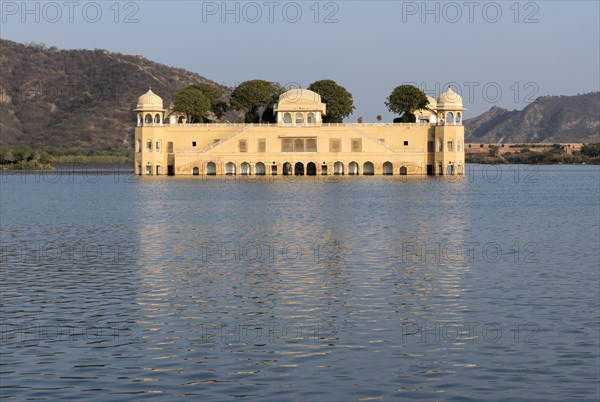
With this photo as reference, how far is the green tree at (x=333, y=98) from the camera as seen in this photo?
10988 cm

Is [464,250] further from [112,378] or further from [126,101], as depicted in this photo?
[126,101]

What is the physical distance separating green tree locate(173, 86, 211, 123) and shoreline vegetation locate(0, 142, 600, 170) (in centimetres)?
2802

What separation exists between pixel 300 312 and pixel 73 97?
173 metres

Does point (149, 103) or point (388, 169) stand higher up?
point (149, 103)

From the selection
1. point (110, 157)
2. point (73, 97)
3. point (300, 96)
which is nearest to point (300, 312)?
point (300, 96)

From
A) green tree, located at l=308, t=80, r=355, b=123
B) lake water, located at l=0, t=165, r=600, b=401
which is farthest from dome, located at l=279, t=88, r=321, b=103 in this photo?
lake water, located at l=0, t=165, r=600, b=401

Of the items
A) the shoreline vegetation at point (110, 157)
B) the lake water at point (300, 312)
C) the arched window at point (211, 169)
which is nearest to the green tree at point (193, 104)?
the arched window at point (211, 169)

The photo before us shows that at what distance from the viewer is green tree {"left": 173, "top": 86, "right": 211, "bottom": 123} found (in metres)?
107

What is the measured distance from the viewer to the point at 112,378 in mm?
14227

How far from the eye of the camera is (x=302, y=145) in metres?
100

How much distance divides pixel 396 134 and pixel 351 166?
5546mm

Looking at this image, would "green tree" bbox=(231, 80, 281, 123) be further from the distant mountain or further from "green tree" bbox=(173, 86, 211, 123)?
the distant mountain

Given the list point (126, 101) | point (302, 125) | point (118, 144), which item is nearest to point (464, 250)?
point (302, 125)

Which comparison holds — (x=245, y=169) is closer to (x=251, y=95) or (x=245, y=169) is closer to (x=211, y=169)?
(x=211, y=169)
